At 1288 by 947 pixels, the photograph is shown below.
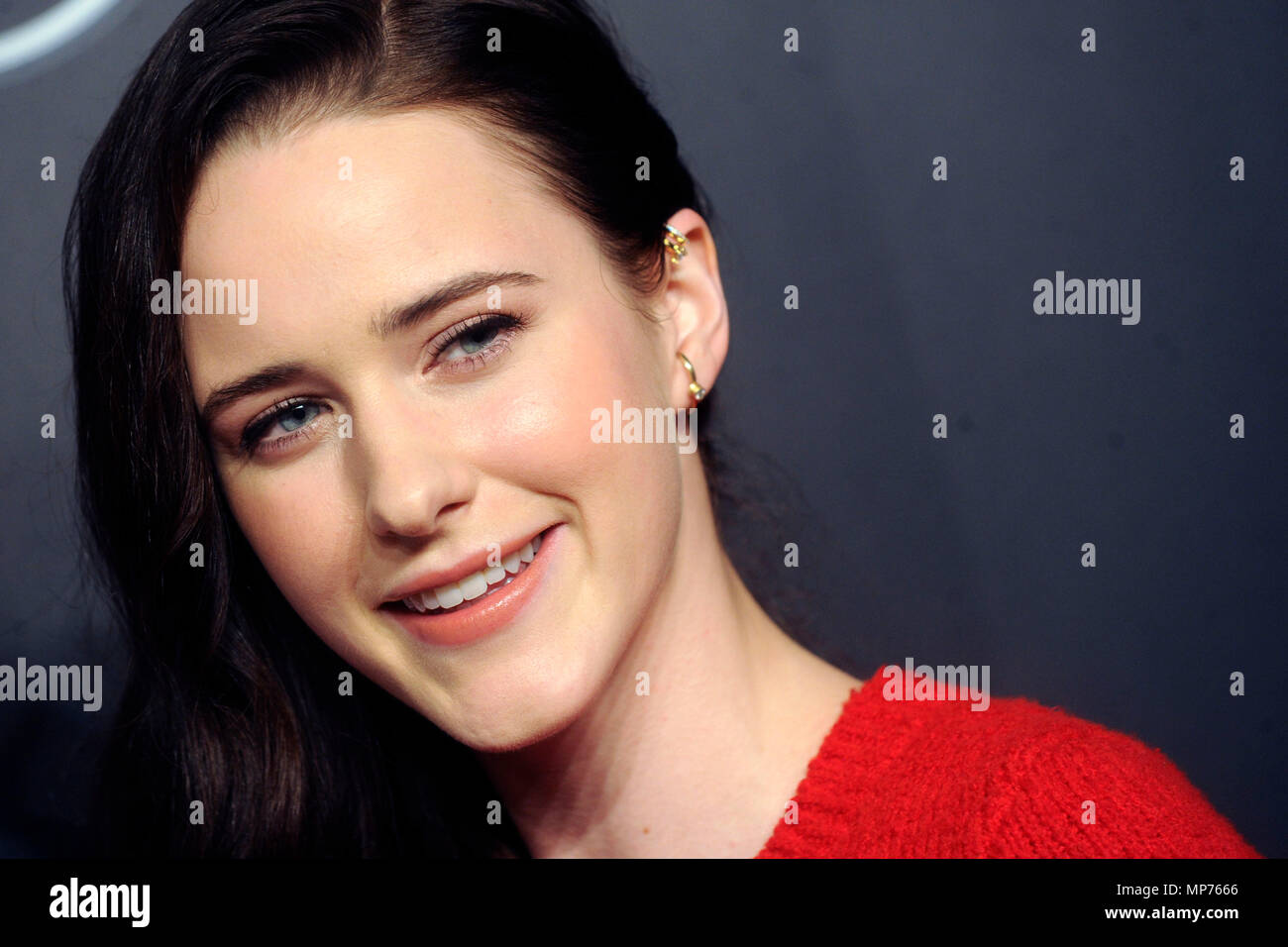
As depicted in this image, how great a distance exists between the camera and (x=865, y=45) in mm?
1835

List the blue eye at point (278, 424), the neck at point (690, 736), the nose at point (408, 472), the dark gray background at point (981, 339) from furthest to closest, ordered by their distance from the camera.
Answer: the dark gray background at point (981, 339) < the neck at point (690, 736) < the blue eye at point (278, 424) < the nose at point (408, 472)

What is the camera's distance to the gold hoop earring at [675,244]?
4.79 ft

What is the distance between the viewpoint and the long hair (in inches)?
51.1

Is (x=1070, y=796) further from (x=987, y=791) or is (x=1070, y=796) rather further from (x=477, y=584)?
(x=477, y=584)

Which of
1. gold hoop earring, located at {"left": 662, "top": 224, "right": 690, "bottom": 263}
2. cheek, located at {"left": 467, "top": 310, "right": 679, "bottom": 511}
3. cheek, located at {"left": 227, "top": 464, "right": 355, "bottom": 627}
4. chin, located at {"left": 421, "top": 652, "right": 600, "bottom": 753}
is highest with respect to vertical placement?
gold hoop earring, located at {"left": 662, "top": 224, "right": 690, "bottom": 263}

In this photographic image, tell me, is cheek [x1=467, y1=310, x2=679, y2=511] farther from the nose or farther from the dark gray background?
the dark gray background

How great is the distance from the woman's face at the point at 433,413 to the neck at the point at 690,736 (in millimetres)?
100

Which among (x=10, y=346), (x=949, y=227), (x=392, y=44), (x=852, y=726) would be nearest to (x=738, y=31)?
(x=949, y=227)

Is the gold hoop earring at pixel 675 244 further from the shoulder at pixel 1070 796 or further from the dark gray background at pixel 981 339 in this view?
the shoulder at pixel 1070 796

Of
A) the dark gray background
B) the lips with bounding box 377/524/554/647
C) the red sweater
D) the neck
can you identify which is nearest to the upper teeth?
the lips with bounding box 377/524/554/647

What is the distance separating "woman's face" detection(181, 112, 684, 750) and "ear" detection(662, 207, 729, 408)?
97 millimetres

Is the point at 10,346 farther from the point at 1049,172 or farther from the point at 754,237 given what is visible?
the point at 1049,172

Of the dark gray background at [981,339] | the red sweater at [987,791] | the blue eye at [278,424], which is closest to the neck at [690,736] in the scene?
the red sweater at [987,791]
